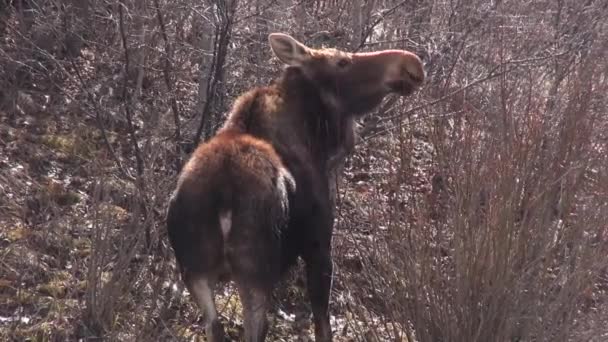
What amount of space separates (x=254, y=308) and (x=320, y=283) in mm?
855

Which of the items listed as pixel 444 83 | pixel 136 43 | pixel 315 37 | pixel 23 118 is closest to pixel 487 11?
pixel 444 83

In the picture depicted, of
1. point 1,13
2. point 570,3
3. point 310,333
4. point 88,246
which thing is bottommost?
point 310,333

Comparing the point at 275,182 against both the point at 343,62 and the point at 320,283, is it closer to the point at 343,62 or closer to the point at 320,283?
the point at 320,283

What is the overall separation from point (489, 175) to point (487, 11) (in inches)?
150

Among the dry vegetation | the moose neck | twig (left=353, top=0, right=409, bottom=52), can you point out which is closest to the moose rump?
the dry vegetation

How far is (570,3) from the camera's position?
10305 millimetres

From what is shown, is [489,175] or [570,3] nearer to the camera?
[489,175]

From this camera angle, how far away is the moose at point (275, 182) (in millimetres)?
5020

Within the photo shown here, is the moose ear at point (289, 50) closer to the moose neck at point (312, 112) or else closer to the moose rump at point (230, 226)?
the moose neck at point (312, 112)

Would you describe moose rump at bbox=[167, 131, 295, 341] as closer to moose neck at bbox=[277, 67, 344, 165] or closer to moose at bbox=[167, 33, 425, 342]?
moose at bbox=[167, 33, 425, 342]

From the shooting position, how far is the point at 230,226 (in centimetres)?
497

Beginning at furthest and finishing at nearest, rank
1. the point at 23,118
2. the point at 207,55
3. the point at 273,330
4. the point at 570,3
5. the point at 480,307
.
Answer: the point at 570,3
the point at 23,118
the point at 207,55
the point at 273,330
the point at 480,307

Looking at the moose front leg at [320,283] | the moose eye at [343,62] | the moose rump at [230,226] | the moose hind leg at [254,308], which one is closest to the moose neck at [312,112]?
the moose eye at [343,62]

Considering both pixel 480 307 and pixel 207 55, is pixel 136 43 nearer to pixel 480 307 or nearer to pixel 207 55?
pixel 207 55
